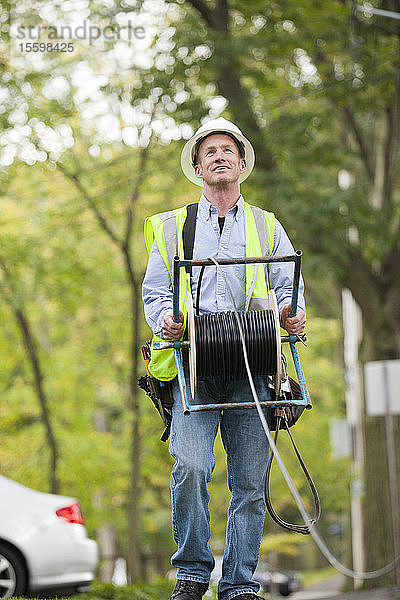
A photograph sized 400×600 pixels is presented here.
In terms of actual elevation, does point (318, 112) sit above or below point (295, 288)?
above

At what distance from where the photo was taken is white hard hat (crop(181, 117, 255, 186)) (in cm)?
478

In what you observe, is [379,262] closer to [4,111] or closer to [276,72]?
[276,72]

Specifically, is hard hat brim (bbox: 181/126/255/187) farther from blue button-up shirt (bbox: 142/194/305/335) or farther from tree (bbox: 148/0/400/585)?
tree (bbox: 148/0/400/585)

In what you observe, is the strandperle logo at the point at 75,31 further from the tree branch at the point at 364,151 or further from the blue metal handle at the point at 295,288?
the blue metal handle at the point at 295,288

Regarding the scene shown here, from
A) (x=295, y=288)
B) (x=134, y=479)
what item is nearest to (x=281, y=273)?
(x=295, y=288)

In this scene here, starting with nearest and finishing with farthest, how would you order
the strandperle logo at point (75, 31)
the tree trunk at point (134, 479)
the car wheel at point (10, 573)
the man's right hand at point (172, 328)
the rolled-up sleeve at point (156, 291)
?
1. the man's right hand at point (172, 328)
2. the rolled-up sleeve at point (156, 291)
3. the car wheel at point (10, 573)
4. the strandperle logo at point (75, 31)
5. the tree trunk at point (134, 479)

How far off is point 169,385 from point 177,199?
1571 centimetres

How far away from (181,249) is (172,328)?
18.3 inches

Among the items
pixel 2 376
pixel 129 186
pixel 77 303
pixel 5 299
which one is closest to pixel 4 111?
pixel 129 186

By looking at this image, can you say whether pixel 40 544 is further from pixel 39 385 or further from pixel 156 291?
pixel 39 385

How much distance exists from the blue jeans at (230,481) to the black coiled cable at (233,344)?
158mm

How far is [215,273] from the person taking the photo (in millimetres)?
4672

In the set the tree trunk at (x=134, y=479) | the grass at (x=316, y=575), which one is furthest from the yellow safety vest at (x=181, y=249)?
the grass at (x=316, y=575)

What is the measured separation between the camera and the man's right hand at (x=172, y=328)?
4422 millimetres
